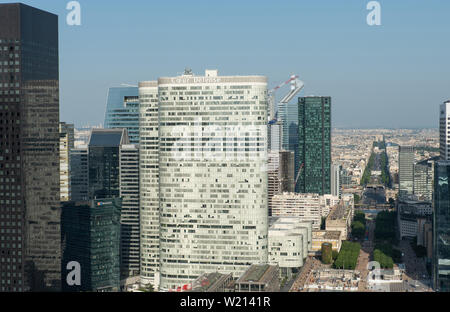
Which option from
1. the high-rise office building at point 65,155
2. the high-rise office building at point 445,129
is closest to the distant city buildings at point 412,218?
the high-rise office building at point 445,129

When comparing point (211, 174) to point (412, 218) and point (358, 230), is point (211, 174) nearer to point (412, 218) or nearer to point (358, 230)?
point (412, 218)

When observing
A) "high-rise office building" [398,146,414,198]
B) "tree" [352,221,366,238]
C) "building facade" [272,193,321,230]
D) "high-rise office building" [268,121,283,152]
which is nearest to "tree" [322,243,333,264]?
"tree" [352,221,366,238]

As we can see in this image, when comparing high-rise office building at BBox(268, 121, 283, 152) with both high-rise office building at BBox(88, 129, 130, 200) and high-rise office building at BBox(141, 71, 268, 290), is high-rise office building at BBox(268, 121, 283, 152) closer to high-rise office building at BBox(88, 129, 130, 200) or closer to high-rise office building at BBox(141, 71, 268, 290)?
high-rise office building at BBox(88, 129, 130, 200)

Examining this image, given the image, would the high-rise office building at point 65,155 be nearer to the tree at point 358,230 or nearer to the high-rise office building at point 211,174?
the high-rise office building at point 211,174

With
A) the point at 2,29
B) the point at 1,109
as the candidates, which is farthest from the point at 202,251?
the point at 2,29

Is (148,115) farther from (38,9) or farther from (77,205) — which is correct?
(38,9)

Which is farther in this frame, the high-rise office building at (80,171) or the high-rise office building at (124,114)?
the high-rise office building at (124,114)

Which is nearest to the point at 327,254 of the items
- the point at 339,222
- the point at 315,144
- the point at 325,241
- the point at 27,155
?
the point at 325,241
